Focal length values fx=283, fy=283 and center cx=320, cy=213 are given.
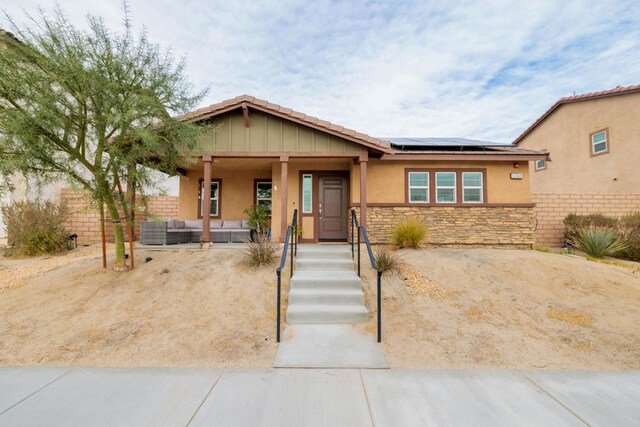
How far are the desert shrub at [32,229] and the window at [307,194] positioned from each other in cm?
781

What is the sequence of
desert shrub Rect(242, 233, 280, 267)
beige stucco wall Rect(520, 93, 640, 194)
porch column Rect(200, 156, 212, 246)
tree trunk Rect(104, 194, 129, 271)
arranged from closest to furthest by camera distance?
tree trunk Rect(104, 194, 129, 271)
desert shrub Rect(242, 233, 280, 267)
porch column Rect(200, 156, 212, 246)
beige stucco wall Rect(520, 93, 640, 194)

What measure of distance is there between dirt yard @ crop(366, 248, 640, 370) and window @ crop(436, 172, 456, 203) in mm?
3029

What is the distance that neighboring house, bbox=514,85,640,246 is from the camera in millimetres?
10148

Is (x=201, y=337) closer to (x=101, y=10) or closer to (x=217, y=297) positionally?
(x=217, y=297)

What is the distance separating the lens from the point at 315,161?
9.34 metres

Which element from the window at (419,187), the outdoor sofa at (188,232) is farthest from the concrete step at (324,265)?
the window at (419,187)

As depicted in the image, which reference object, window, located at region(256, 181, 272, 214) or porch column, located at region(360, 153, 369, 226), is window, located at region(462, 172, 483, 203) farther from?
window, located at region(256, 181, 272, 214)

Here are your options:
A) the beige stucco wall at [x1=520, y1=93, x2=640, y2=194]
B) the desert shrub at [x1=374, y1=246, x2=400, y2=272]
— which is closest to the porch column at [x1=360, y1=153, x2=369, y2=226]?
the desert shrub at [x1=374, y1=246, x2=400, y2=272]

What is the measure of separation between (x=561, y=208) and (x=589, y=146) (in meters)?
7.15

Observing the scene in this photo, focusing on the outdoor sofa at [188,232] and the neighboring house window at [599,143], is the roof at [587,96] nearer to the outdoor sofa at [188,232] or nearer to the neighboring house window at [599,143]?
the neighboring house window at [599,143]

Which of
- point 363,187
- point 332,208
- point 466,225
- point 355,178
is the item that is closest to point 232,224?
point 332,208

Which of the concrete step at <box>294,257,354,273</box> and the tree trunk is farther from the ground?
the tree trunk

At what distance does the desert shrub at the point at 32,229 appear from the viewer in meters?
8.45

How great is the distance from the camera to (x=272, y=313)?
4895 millimetres
